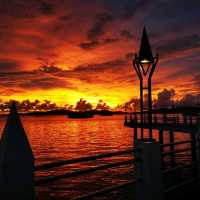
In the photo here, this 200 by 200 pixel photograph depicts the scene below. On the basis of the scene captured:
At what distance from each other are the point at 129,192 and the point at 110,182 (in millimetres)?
3710

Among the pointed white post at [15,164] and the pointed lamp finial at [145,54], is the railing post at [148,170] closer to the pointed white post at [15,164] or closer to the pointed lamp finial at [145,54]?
the pointed lamp finial at [145,54]

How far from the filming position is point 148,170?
5988 millimetres

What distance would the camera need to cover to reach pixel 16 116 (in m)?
4.17

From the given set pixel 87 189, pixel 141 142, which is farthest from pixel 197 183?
pixel 87 189

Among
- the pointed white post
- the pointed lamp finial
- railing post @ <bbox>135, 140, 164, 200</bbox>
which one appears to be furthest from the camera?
the pointed lamp finial

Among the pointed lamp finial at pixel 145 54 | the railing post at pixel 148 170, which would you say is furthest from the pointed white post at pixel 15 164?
the pointed lamp finial at pixel 145 54

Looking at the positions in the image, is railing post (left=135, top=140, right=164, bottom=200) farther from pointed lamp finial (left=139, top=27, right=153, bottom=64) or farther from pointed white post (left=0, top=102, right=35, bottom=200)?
pointed white post (left=0, top=102, right=35, bottom=200)

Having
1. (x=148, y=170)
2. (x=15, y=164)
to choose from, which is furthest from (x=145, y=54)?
(x=15, y=164)

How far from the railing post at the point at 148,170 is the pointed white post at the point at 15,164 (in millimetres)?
2705

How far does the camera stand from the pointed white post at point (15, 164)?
3775 mm

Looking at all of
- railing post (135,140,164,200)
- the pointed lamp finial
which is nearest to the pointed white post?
railing post (135,140,164,200)

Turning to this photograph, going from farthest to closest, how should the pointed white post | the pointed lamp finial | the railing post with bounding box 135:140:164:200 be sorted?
1. the pointed lamp finial
2. the railing post with bounding box 135:140:164:200
3. the pointed white post

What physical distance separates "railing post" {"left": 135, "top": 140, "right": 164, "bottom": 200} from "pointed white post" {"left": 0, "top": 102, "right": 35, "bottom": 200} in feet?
8.87

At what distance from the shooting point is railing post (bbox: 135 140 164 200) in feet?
19.7
